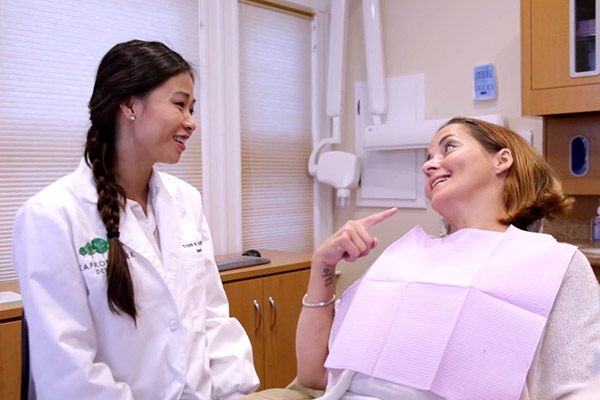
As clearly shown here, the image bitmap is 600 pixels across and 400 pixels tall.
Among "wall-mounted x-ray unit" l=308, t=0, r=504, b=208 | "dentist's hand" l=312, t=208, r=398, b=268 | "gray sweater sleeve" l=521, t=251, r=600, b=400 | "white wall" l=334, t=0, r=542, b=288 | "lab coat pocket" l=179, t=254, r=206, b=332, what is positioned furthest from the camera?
"wall-mounted x-ray unit" l=308, t=0, r=504, b=208

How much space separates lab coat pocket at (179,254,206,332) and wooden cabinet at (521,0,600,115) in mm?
1496

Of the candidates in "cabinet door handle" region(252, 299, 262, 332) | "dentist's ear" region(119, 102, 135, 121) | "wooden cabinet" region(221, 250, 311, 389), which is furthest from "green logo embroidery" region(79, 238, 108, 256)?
"cabinet door handle" region(252, 299, 262, 332)

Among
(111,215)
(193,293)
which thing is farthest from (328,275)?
(111,215)

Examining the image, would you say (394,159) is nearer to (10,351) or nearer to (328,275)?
(328,275)

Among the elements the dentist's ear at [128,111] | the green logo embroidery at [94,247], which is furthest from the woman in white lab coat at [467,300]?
the dentist's ear at [128,111]

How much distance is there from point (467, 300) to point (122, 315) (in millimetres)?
774

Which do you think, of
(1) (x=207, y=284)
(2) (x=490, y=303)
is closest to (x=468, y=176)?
(2) (x=490, y=303)

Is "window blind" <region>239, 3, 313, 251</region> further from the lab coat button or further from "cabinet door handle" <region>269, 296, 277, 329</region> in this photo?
the lab coat button

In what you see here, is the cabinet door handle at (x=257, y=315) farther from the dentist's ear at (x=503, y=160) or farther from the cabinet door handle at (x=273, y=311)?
the dentist's ear at (x=503, y=160)

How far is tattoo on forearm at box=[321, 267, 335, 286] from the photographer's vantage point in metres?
1.27

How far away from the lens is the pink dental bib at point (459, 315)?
1.02 m

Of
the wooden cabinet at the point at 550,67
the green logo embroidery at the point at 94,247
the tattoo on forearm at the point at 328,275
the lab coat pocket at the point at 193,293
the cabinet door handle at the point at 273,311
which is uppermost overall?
the wooden cabinet at the point at 550,67

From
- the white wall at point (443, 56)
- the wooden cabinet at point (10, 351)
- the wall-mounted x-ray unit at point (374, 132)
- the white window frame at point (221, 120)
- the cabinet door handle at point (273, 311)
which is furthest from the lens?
the wall-mounted x-ray unit at point (374, 132)

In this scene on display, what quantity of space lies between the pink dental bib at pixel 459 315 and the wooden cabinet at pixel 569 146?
136 centimetres
